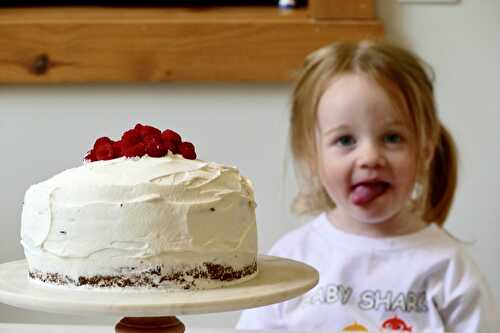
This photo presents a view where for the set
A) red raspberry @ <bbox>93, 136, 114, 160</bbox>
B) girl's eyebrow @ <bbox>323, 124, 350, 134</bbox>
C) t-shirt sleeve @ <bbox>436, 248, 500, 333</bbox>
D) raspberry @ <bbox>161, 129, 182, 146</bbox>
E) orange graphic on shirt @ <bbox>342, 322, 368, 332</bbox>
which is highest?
raspberry @ <bbox>161, 129, 182, 146</bbox>

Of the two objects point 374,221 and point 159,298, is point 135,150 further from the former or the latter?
point 374,221

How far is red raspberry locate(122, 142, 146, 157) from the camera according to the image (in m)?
1.05

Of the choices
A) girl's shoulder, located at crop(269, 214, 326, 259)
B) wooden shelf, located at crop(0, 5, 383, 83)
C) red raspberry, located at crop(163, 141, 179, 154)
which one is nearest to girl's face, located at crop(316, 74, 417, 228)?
girl's shoulder, located at crop(269, 214, 326, 259)

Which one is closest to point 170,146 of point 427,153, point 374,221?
point 374,221

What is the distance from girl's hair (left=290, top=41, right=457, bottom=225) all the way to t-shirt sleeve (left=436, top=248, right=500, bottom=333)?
210mm

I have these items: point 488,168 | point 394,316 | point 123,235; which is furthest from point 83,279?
point 488,168

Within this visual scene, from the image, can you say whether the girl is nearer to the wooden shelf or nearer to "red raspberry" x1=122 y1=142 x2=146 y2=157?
the wooden shelf

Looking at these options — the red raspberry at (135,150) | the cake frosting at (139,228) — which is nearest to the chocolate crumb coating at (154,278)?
the cake frosting at (139,228)

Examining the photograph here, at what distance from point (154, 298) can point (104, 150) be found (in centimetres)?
23

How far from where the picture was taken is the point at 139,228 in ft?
3.19

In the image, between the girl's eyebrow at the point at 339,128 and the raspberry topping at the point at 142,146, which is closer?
the raspberry topping at the point at 142,146

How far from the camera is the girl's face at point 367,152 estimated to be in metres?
1.58

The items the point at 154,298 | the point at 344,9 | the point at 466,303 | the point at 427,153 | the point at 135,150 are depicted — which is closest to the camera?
the point at 154,298

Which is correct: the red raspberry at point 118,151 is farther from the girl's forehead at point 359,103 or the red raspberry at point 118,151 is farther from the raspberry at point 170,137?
the girl's forehead at point 359,103
